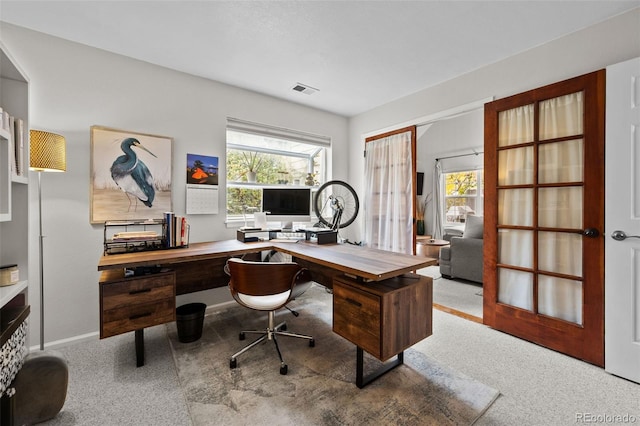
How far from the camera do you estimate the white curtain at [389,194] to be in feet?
10.4

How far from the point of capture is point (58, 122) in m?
2.00

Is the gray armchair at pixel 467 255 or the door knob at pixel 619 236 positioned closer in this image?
the door knob at pixel 619 236

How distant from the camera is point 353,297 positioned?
5.12 feet

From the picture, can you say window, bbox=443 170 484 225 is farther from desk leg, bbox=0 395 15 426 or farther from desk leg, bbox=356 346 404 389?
desk leg, bbox=0 395 15 426

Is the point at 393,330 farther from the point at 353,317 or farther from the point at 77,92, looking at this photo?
the point at 77,92

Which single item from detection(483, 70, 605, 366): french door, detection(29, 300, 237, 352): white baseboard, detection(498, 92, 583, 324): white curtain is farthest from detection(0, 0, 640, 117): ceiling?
detection(29, 300, 237, 352): white baseboard

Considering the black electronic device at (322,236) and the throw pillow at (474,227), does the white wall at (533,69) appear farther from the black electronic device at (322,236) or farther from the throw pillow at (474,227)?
the throw pillow at (474,227)

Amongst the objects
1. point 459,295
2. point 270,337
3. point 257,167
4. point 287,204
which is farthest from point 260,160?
point 459,295

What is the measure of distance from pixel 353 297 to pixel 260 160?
2262mm

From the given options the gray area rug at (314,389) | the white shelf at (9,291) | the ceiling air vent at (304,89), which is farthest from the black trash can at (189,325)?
the ceiling air vent at (304,89)

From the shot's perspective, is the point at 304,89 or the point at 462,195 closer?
the point at 304,89

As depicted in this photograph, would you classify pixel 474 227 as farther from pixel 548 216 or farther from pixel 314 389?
pixel 314 389

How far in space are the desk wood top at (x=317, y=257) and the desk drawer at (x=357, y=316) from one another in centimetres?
14

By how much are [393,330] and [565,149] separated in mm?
1949
